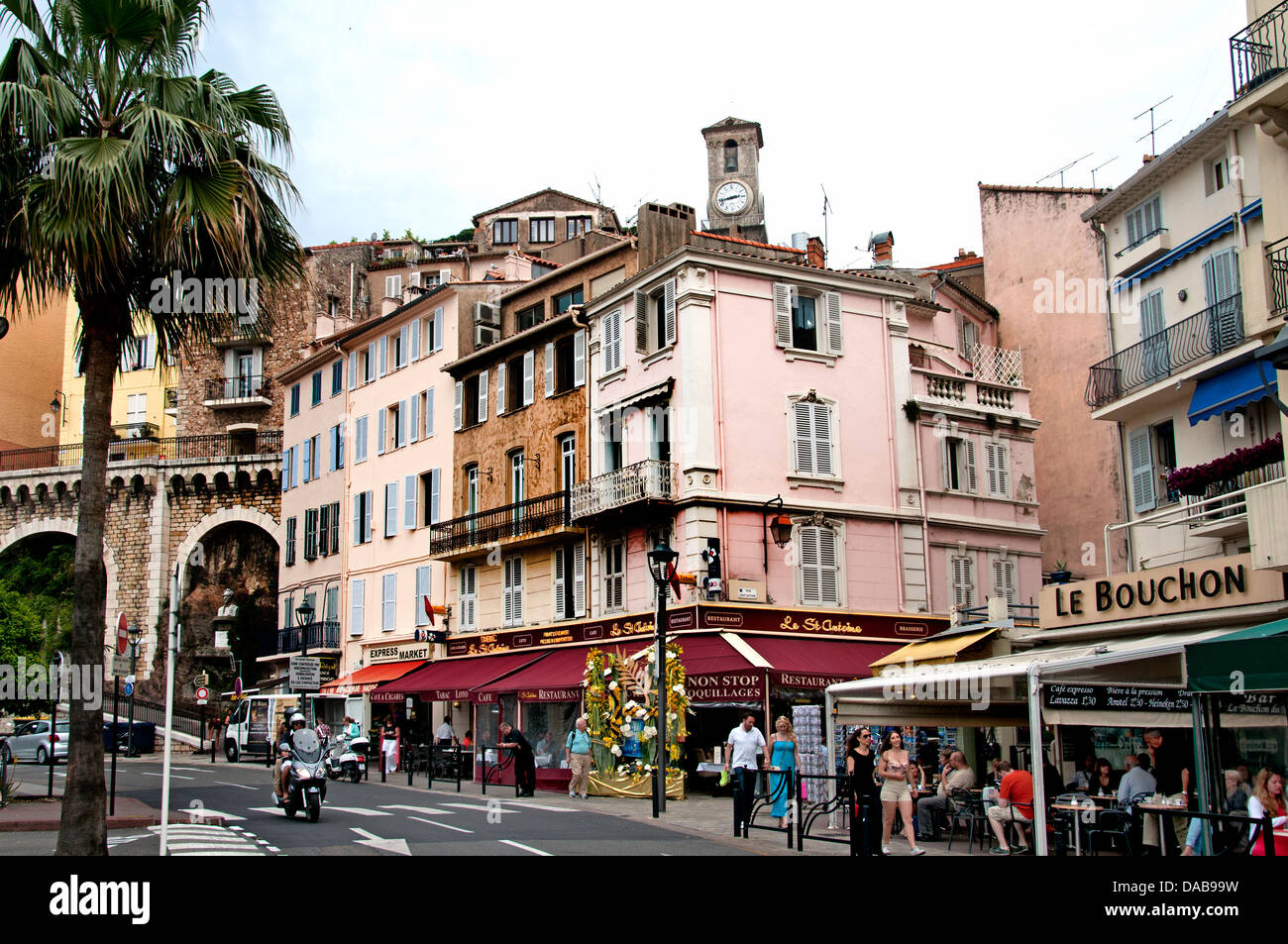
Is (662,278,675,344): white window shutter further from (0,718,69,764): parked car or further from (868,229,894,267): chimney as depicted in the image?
(0,718,69,764): parked car

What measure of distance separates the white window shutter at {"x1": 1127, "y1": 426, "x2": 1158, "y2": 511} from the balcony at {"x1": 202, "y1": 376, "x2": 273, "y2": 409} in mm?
42621

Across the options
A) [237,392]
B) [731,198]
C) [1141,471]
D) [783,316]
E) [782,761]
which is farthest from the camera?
[731,198]

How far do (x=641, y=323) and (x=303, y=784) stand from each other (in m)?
16.9

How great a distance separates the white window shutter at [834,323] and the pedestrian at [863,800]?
728 inches

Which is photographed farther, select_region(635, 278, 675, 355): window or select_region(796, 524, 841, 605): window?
select_region(635, 278, 675, 355): window

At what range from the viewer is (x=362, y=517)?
43.4 metres

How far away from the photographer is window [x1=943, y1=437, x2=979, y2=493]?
3175 centimetres

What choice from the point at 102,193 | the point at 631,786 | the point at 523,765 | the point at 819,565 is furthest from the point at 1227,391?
the point at 102,193

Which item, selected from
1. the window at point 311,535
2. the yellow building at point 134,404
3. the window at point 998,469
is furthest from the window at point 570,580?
the yellow building at point 134,404

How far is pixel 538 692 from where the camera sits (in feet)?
95.6

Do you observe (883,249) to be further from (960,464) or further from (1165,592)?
(1165,592)

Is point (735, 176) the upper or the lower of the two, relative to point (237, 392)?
upper

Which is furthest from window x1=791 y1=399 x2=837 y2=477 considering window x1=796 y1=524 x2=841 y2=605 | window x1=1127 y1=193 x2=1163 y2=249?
window x1=1127 y1=193 x2=1163 y2=249
